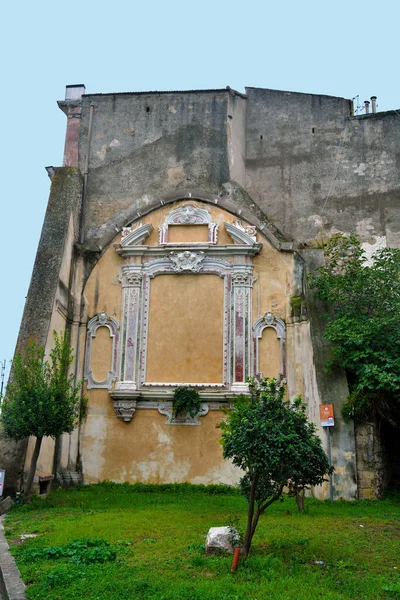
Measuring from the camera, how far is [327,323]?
15141 mm

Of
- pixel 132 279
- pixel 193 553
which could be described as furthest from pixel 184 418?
pixel 193 553

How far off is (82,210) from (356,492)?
1065cm

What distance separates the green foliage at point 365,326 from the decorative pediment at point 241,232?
1985mm

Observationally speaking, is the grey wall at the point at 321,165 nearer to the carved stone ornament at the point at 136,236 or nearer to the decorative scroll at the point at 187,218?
the decorative scroll at the point at 187,218

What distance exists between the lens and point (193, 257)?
647 inches

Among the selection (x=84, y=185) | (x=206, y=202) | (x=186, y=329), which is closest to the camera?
(x=186, y=329)

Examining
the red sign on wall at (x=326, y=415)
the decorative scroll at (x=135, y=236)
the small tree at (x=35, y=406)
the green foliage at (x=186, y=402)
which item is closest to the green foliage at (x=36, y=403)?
the small tree at (x=35, y=406)

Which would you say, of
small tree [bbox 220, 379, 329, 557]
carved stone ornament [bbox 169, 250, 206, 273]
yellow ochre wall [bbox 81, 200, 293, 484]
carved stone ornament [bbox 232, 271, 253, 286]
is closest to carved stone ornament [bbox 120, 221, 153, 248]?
yellow ochre wall [bbox 81, 200, 293, 484]

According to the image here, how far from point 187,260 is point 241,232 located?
5.40 feet

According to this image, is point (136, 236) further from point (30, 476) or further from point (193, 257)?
point (30, 476)

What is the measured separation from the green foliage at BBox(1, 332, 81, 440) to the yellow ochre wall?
3.03m

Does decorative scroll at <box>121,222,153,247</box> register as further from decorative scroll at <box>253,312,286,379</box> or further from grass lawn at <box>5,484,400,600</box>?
grass lawn at <box>5,484,400,600</box>

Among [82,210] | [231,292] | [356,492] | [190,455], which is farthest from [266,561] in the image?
[82,210]

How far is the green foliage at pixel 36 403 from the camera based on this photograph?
12031 mm
